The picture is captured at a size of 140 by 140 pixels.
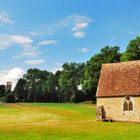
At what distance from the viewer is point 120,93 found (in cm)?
4106

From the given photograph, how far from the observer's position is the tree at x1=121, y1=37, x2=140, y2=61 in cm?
6206

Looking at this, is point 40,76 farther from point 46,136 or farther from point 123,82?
point 46,136

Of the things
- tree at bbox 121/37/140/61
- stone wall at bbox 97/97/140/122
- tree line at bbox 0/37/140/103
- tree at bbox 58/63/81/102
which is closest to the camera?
stone wall at bbox 97/97/140/122

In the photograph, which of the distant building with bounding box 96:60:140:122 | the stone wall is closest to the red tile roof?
the distant building with bounding box 96:60:140:122

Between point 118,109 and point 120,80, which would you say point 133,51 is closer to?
point 120,80

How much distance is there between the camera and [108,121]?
135 ft

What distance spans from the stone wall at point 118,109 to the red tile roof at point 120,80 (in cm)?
71

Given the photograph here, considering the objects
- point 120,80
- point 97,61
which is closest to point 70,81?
point 97,61

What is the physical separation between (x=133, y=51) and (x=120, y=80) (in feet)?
68.5

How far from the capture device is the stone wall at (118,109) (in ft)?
130

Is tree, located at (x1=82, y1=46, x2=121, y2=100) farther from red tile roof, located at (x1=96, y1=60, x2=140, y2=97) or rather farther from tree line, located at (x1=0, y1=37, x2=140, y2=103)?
red tile roof, located at (x1=96, y1=60, x2=140, y2=97)

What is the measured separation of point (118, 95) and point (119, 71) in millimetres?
4431

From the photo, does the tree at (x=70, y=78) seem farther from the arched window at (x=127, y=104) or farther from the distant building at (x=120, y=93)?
the arched window at (x=127, y=104)

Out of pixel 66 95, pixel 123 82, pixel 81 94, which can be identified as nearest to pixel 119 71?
pixel 123 82
